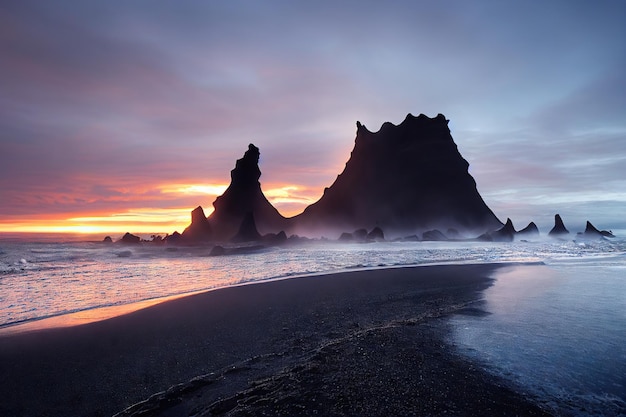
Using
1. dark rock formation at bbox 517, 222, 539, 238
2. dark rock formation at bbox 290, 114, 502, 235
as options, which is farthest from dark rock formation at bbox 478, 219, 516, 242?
dark rock formation at bbox 290, 114, 502, 235

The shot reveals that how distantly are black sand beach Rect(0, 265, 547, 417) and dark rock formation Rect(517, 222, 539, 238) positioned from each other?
80.8m

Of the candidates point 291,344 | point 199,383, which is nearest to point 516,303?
point 291,344

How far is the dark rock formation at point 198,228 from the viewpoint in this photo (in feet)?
268

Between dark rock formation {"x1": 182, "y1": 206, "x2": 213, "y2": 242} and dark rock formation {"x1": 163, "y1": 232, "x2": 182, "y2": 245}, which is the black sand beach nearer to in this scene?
dark rock formation {"x1": 163, "y1": 232, "x2": 182, "y2": 245}

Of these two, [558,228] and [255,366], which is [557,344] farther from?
[558,228]

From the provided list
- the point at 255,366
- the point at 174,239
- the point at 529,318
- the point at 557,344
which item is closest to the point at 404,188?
the point at 174,239

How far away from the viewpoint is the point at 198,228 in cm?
8462

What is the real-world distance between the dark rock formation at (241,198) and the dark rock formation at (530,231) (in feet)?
243

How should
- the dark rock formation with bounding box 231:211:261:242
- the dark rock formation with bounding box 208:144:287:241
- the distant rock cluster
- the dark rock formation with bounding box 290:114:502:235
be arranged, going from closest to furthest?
the dark rock formation with bounding box 231:211:261:242 < the dark rock formation with bounding box 208:144:287:241 < the distant rock cluster < the dark rock formation with bounding box 290:114:502:235

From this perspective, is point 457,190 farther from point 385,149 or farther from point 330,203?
point 330,203

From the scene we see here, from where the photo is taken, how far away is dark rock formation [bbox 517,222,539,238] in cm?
7656

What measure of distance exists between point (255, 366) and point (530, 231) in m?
91.6

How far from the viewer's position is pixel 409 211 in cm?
11594

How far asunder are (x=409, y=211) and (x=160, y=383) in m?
117
